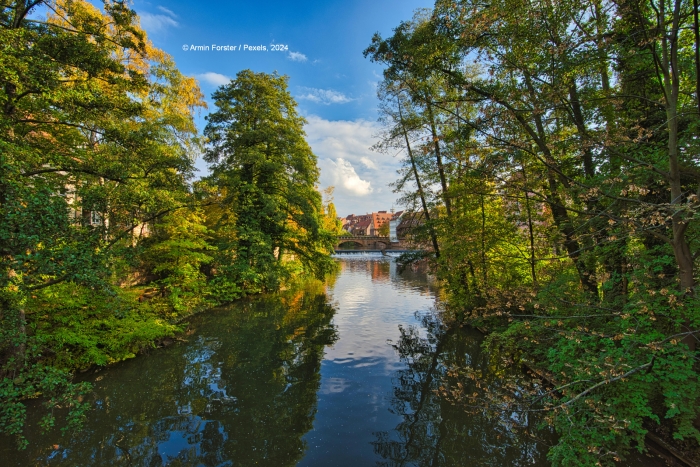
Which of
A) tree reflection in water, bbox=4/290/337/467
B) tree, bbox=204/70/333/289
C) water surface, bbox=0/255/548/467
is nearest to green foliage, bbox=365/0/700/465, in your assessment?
water surface, bbox=0/255/548/467

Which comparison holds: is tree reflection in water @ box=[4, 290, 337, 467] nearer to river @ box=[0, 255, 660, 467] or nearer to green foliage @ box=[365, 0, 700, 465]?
river @ box=[0, 255, 660, 467]

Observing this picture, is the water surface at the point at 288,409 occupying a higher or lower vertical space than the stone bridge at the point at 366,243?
lower

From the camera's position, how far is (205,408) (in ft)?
25.4

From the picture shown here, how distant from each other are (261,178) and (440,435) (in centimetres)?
1594

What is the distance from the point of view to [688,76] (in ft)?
18.7

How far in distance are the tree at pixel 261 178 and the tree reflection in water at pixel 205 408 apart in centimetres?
519

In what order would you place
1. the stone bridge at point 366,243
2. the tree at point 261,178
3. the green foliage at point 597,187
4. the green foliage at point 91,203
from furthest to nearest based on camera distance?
the stone bridge at point 366,243 → the tree at point 261,178 → the green foliage at point 91,203 → the green foliage at point 597,187

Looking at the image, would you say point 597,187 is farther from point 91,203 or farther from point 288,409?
point 91,203

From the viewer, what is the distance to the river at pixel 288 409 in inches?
241

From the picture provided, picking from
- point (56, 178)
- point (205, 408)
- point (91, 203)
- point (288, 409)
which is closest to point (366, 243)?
point (288, 409)

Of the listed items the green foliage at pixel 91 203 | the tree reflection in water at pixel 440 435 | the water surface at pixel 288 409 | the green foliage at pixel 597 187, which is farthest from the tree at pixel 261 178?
the tree reflection in water at pixel 440 435

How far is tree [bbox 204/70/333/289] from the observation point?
55.7 feet

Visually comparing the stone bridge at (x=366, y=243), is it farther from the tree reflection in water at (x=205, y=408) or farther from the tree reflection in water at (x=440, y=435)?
the tree reflection in water at (x=440, y=435)

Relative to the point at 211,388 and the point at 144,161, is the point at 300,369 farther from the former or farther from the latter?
the point at 144,161
